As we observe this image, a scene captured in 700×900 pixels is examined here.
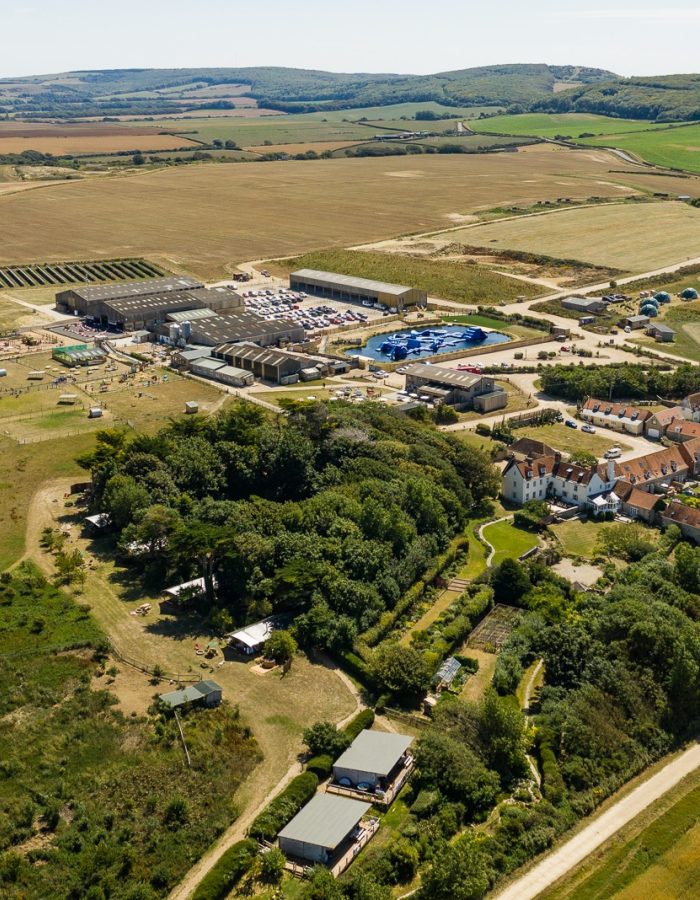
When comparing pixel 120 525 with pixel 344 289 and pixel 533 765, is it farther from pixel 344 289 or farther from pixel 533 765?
pixel 344 289

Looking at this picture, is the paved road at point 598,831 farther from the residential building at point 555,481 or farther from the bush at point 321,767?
the residential building at point 555,481

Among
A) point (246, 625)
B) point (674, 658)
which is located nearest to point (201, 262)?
point (246, 625)

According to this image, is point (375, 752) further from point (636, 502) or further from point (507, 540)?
point (636, 502)

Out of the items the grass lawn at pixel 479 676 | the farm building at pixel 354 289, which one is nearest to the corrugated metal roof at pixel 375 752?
the grass lawn at pixel 479 676

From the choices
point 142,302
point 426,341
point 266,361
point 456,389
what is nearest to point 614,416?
point 456,389

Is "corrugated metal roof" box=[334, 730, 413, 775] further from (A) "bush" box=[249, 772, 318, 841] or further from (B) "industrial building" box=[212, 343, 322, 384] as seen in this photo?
(B) "industrial building" box=[212, 343, 322, 384]

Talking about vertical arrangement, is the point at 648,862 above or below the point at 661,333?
below
